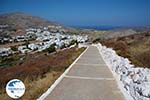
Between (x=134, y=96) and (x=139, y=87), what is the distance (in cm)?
67

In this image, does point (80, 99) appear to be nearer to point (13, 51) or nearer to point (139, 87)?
point (139, 87)

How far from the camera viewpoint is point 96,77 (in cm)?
1365
